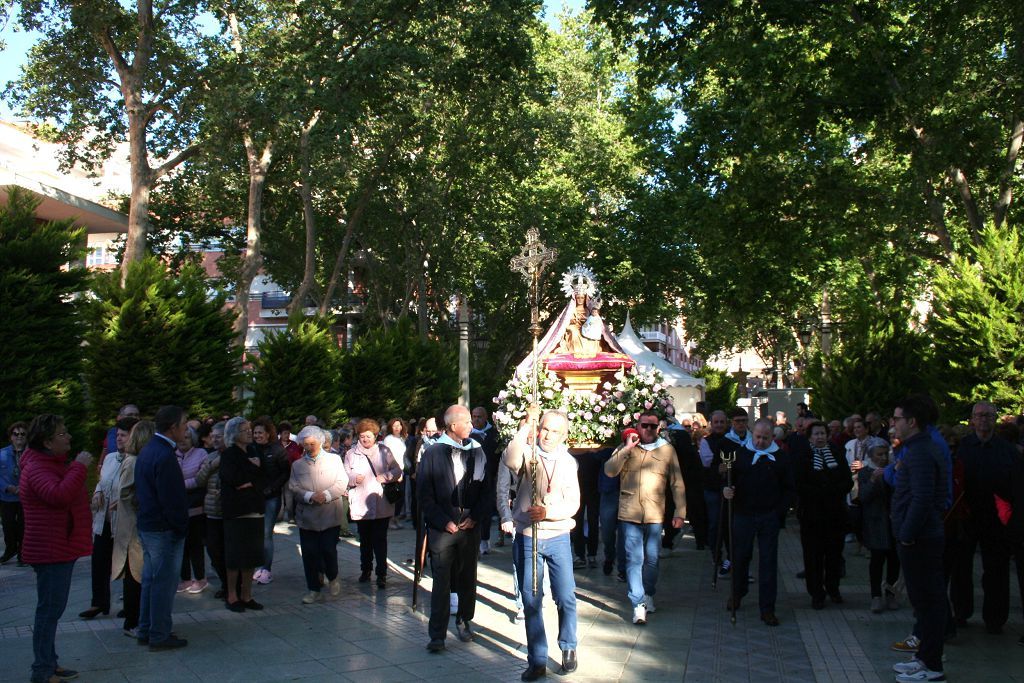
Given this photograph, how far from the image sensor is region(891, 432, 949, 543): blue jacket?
7.27 m

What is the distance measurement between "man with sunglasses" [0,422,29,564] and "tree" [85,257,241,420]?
232 inches

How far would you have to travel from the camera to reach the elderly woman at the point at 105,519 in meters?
9.29

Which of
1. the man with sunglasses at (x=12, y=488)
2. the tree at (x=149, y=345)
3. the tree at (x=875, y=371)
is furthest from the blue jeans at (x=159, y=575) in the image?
the tree at (x=875, y=371)

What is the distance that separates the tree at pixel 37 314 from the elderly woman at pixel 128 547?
8.97 metres

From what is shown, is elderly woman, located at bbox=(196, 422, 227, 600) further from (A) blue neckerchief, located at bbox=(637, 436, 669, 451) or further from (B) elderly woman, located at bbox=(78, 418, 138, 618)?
(A) blue neckerchief, located at bbox=(637, 436, 669, 451)

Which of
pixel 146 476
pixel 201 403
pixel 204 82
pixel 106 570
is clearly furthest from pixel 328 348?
pixel 146 476

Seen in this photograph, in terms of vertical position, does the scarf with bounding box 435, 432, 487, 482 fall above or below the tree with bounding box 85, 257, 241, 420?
below

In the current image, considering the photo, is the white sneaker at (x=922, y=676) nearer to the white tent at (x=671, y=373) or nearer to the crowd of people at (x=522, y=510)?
the crowd of people at (x=522, y=510)

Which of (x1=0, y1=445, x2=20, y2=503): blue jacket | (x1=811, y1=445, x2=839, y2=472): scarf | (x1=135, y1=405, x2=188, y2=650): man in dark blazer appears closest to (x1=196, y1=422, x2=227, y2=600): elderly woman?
(x1=135, y1=405, x2=188, y2=650): man in dark blazer

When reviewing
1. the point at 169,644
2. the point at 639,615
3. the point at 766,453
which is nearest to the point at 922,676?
the point at 639,615

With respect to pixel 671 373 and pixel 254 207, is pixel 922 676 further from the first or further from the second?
pixel 254 207

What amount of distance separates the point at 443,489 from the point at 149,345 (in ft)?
40.6

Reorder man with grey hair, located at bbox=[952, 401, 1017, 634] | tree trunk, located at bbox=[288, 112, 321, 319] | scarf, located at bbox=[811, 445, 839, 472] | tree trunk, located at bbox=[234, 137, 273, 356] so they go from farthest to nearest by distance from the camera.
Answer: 1. tree trunk, located at bbox=[288, 112, 321, 319]
2. tree trunk, located at bbox=[234, 137, 273, 356]
3. scarf, located at bbox=[811, 445, 839, 472]
4. man with grey hair, located at bbox=[952, 401, 1017, 634]

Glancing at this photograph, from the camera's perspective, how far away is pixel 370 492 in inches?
443
